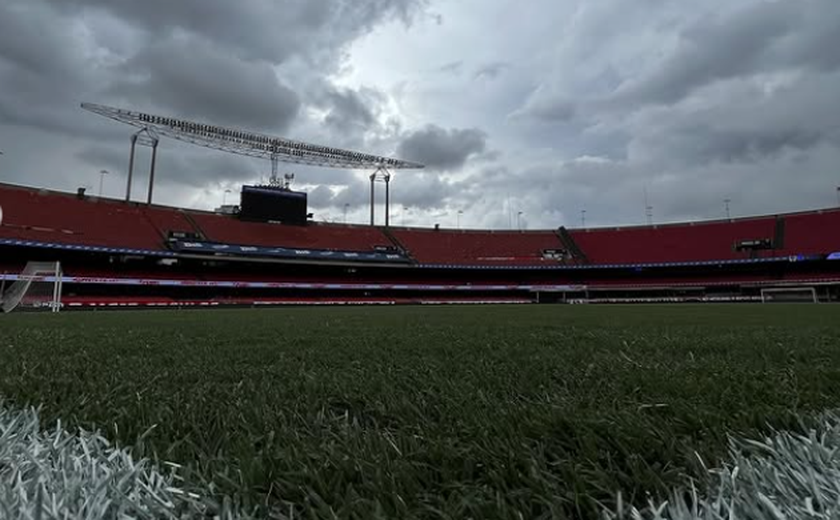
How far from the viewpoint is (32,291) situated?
2323 cm

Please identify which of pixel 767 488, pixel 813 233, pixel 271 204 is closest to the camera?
pixel 767 488

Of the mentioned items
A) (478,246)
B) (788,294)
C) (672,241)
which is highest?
(672,241)

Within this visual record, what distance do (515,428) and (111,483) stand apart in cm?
97

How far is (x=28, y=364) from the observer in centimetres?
295

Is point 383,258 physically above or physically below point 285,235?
below

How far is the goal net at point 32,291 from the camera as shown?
2069 centimetres

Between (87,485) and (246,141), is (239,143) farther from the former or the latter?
(87,485)

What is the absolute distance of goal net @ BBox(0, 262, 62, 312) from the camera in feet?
67.9

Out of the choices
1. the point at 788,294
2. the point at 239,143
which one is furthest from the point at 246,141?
the point at 788,294

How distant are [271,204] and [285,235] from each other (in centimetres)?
290

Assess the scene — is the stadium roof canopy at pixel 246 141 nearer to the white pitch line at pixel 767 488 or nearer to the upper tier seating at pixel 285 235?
the upper tier seating at pixel 285 235

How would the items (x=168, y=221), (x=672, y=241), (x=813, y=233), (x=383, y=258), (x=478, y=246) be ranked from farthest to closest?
1. (x=478, y=246)
2. (x=672, y=241)
3. (x=383, y=258)
4. (x=813, y=233)
5. (x=168, y=221)

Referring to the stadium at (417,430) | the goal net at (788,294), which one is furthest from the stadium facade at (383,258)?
the stadium at (417,430)

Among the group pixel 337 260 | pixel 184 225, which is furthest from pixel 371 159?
pixel 184 225
